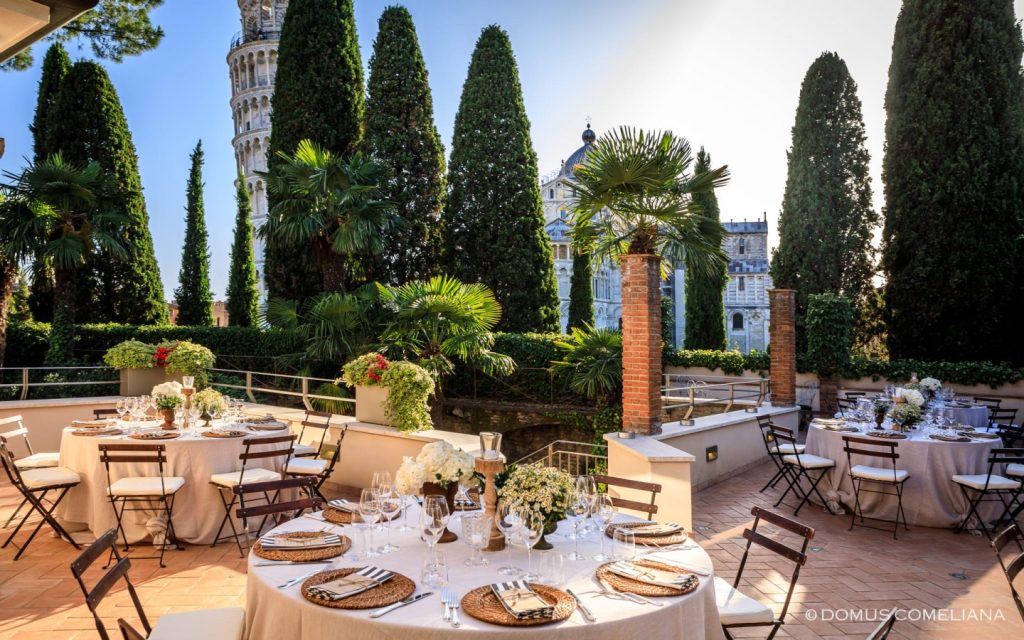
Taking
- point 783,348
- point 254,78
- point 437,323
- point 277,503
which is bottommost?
point 277,503

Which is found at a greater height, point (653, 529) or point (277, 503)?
point (653, 529)

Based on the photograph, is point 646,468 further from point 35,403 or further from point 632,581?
point 35,403

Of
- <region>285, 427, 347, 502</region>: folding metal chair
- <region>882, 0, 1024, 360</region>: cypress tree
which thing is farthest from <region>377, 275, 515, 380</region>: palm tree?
<region>882, 0, 1024, 360</region>: cypress tree

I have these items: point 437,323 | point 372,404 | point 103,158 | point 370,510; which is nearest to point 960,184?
point 437,323

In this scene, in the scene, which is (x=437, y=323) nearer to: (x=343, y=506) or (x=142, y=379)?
(x=142, y=379)

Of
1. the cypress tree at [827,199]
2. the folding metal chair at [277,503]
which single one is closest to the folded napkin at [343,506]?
the folding metal chair at [277,503]

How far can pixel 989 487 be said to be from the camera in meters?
6.46

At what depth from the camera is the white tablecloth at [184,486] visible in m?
6.11

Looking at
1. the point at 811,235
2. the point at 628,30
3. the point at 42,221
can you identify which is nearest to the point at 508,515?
the point at 628,30

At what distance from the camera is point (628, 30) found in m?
8.69

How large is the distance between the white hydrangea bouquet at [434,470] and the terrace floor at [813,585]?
7.81 ft

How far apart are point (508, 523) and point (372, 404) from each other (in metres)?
5.66

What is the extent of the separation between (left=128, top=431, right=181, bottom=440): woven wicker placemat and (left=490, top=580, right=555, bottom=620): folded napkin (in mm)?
4940

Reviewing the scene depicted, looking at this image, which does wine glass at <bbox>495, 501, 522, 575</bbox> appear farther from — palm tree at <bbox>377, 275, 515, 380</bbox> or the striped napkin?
palm tree at <bbox>377, 275, 515, 380</bbox>
